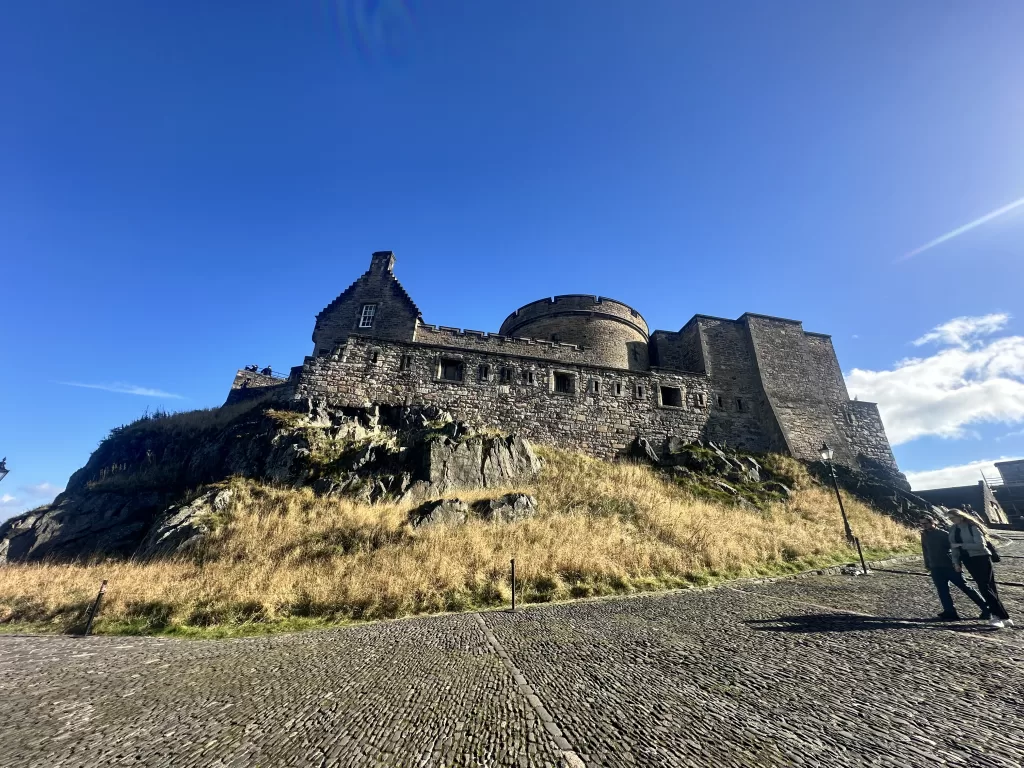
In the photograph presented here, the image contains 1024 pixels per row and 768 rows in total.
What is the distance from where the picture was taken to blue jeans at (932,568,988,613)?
594 centimetres

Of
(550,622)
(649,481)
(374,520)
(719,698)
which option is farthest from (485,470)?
(719,698)

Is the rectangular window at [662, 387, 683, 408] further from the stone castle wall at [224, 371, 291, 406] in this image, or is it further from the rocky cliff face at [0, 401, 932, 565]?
the stone castle wall at [224, 371, 291, 406]

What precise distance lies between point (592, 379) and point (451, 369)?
8205 mm

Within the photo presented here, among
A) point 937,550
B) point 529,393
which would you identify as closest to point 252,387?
point 529,393

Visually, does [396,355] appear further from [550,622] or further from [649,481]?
[550,622]

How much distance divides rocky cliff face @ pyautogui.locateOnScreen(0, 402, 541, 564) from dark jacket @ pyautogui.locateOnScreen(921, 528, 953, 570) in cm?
1272

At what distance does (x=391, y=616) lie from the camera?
8531 millimetres

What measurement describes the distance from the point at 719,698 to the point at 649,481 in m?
15.5

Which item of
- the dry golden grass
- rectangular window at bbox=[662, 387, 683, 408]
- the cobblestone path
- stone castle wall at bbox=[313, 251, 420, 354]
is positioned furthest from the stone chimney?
the cobblestone path

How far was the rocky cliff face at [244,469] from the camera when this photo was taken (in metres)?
14.4

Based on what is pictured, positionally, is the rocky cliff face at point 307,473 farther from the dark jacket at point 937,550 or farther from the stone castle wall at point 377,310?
the dark jacket at point 937,550

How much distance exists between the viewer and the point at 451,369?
22234mm

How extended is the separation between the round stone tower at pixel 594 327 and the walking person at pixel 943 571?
62.2 ft

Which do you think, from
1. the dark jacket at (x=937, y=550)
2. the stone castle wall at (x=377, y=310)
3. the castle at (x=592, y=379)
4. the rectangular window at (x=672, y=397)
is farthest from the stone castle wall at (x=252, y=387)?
the dark jacket at (x=937, y=550)
